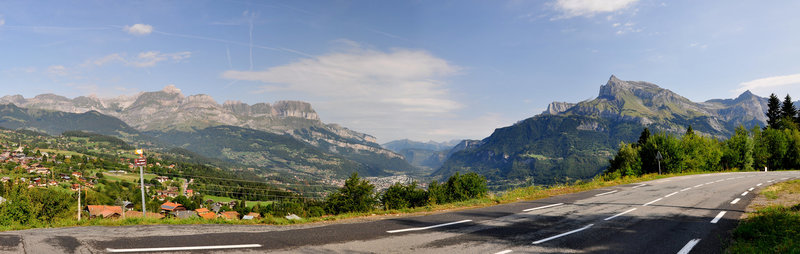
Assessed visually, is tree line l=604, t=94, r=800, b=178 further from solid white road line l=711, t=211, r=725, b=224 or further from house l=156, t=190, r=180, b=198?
house l=156, t=190, r=180, b=198

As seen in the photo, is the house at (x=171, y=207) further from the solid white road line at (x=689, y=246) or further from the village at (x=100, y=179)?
the solid white road line at (x=689, y=246)

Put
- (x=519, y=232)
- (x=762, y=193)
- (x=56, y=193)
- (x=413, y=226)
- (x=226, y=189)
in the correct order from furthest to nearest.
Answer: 1. (x=226, y=189)
2. (x=56, y=193)
3. (x=762, y=193)
4. (x=413, y=226)
5. (x=519, y=232)

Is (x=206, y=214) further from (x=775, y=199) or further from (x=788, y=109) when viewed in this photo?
(x=788, y=109)

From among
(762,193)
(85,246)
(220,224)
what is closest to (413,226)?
(220,224)

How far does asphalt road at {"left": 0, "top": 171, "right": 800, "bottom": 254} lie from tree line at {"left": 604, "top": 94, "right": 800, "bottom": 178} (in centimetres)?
4118

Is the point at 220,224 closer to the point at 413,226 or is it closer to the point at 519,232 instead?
the point at 413,226

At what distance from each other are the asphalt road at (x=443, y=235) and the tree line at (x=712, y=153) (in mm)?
41185

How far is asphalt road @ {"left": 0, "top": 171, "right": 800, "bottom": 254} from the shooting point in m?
9.00

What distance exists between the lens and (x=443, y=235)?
1105cm

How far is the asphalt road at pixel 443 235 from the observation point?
29.5 ft

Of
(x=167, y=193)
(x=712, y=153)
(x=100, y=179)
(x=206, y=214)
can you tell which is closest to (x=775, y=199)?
(x=712, y=153)

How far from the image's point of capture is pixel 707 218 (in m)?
13.9

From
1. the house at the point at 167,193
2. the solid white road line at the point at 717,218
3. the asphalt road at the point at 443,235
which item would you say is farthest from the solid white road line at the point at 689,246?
the house at the point at 167,193

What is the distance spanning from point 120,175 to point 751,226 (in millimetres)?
217538
